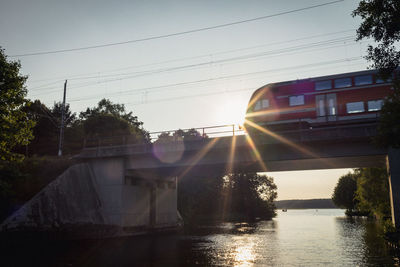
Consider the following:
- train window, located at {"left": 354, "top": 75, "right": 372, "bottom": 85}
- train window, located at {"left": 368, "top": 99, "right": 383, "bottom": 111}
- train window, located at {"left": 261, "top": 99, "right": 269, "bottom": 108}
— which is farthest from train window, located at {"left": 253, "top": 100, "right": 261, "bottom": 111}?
train window, located at {"left": 368, "top": 99, "right": 383, "bottom": 111}

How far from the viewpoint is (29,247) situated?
79.5ft

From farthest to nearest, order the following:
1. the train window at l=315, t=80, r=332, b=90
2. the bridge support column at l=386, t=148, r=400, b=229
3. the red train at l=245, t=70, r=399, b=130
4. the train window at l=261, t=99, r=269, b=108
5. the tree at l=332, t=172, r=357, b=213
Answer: the tree at l=332, t=172, r=357, b=213
the train window at l=261, t=99, r=269, b=108
the train window at l=315, t=80, r=332, b=90
the red train at l=245, t=70, r=399, b=130
the bridge support column at l=386, t=148, r=400, b=229

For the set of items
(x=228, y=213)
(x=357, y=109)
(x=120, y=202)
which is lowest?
(x=228, y=213)

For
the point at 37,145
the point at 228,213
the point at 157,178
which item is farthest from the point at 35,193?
the point at 228,213

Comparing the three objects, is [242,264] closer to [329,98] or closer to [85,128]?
[329,98]

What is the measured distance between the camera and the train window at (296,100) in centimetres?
2648

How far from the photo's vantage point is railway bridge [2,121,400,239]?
25.0 metres

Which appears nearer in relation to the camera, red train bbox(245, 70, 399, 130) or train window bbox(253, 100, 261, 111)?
red train bbox(245, 70, 399, 130)

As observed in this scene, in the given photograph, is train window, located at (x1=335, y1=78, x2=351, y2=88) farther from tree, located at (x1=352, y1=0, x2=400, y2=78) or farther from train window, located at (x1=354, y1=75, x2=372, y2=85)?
tree, located at (x1=352, y1=0, x2=400, y2=78)

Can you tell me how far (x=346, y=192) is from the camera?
85375 mm

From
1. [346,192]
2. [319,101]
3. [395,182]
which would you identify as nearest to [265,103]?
[319,101]

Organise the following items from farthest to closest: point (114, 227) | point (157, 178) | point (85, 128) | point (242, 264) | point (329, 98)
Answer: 1. point (85, 128)
2. point (157, 178)
3. point (114, 227)
4. point (329, 98)
5. point (242, 264)

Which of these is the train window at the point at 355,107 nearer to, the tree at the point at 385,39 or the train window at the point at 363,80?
the train window at the point at 363,80

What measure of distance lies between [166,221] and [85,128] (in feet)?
84.7
